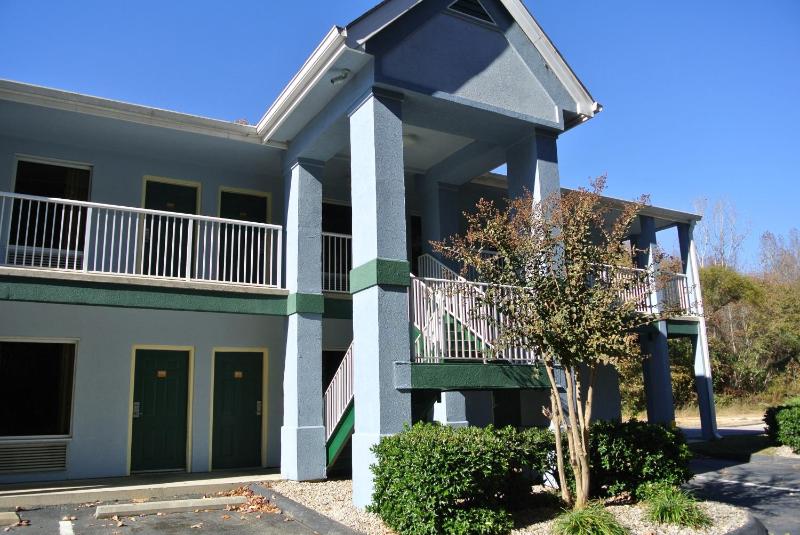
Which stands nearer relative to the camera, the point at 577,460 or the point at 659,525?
the point at 659,525

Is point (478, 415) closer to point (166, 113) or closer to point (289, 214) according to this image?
point (289, 214)

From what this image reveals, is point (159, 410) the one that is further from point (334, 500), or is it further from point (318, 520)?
point (318, 520)

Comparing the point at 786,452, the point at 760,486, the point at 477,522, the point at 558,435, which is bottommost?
the point at 760,486

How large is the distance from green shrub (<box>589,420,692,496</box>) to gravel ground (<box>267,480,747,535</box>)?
0.38 m

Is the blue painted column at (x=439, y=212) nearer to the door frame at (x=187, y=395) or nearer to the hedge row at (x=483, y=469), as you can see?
the door frame at (x=187, y=395)

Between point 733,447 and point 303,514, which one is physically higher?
point 303,514

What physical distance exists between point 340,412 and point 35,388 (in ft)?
16.9

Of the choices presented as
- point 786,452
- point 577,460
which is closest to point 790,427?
point 786,452

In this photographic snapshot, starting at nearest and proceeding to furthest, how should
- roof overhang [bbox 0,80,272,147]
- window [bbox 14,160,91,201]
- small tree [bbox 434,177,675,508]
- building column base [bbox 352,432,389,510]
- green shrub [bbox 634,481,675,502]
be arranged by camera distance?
small tree [bbox 434,177,675,508]
green shrub [bbox 634,481,675,502]
building column base [bbox 352,432,389,510]
roof overhang [bbox 0,80,272,147]
window [bbox 14,160,91,201]

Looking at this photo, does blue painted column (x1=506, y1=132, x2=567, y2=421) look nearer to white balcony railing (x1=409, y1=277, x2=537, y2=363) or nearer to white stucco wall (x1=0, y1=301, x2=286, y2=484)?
white balcony railing (x1=409, y1=277, x2=537, y2=363)

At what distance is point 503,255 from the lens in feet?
26.4

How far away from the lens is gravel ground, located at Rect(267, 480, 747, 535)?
716 cm

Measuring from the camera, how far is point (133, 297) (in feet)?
32.9

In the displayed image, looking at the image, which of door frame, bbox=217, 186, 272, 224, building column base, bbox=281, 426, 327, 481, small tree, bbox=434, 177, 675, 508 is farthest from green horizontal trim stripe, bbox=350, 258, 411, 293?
door frame, bbox=217, 186, 272, 224
